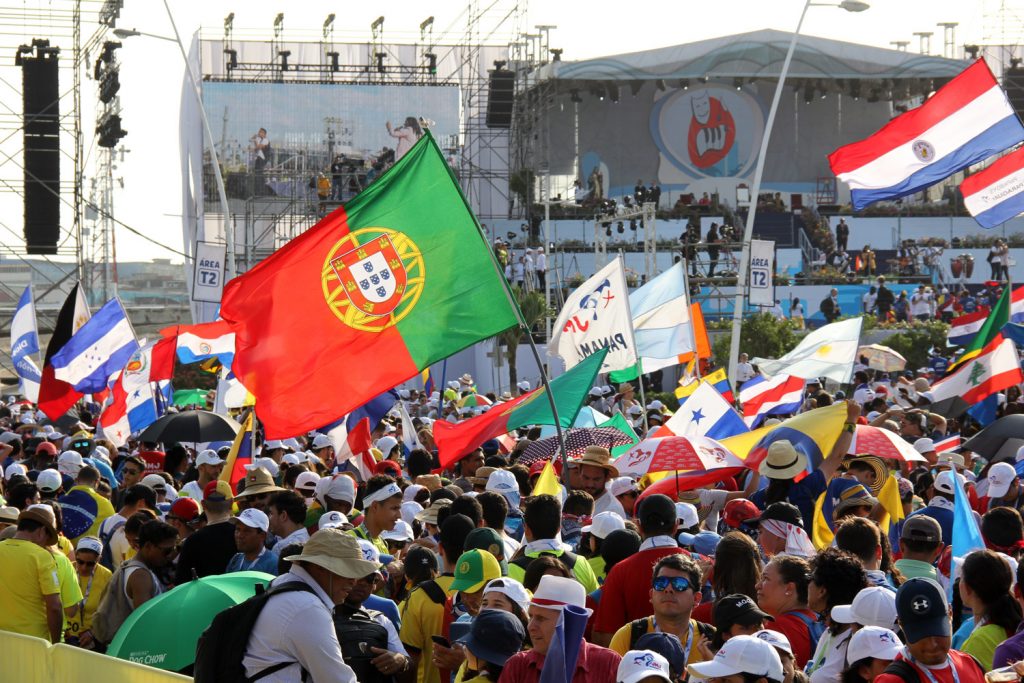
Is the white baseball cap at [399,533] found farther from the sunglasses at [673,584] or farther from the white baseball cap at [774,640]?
the white baseball cap at [774,640]

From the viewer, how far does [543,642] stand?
17.1 feet

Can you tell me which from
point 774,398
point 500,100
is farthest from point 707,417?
point 500,100

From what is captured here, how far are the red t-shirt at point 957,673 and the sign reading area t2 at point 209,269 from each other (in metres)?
20.0

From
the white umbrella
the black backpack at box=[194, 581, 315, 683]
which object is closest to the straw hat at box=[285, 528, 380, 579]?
the black backpack at box=[194, 581, 315, 683]

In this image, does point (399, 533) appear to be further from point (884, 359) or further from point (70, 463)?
point (884, 359)

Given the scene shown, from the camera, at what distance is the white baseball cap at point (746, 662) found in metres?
4.56

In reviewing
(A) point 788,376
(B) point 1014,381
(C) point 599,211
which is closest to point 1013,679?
(B) point 1014,381

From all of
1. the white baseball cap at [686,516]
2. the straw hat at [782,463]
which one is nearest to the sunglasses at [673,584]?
the white baseball cap at [686,516]

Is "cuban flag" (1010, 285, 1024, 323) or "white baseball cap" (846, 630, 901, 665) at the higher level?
"cuban flag" (1010, 285, 1024, 323)

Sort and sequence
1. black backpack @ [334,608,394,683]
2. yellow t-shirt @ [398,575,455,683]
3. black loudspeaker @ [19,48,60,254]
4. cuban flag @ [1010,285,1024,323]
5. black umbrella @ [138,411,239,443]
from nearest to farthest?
black backpack @ [334,608,394,683] → yellow t-shirt @ [398,575,455,683] → black umbrella @ [138,411,239,443] → cuban flag @ [1010,285,1024,323] → black loudspeaker @ [19,48,60,254]

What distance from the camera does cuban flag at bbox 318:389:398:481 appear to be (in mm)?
13195

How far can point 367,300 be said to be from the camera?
32.2 feet

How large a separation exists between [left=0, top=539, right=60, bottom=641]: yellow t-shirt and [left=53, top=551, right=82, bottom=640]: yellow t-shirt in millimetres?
43

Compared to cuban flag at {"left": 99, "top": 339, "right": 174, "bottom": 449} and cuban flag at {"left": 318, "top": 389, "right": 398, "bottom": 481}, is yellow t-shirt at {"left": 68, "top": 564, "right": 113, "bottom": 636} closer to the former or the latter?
cuban flag at {"left": 318, "top": 389, "right": 398, "bottom": 481}
